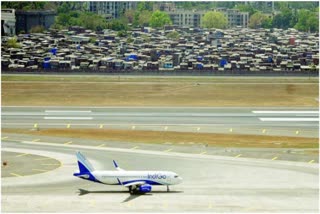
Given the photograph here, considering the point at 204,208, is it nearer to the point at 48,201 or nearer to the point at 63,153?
the point at 48,201

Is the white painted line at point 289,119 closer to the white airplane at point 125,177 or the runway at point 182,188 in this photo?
the runway at point 182,188

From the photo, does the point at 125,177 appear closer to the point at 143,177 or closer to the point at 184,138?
the point at 143,177

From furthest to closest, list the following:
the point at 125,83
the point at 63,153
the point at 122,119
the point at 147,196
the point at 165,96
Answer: the point at 125,83
the point at 165,96
the point at 122,119
the point at 63,153
the point at 147,196

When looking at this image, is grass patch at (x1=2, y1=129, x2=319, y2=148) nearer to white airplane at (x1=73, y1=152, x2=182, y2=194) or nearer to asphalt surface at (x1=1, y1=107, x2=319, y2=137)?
asphalt surface at (x1=1, y1=107, x2=319, y2=137)


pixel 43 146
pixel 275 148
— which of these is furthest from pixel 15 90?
pixel 275 148

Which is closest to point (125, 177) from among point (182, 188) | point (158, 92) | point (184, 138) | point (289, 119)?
point (182, 188)

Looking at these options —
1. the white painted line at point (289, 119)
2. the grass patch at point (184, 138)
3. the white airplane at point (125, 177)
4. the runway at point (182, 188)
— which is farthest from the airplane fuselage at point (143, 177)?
the white painted line at point (289, 119)
